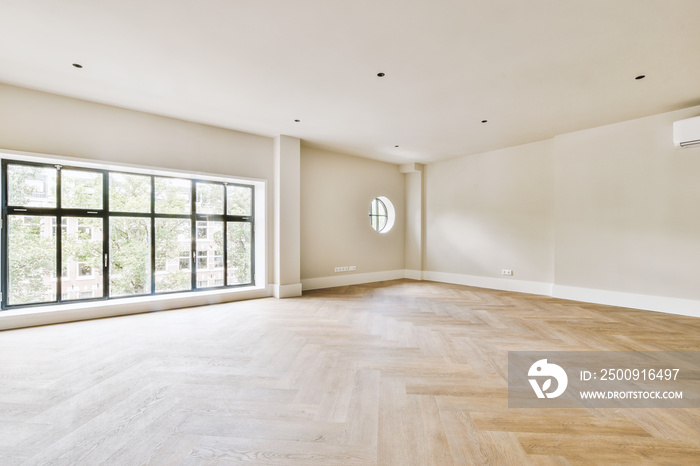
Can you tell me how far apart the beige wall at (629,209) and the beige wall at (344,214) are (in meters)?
3.65

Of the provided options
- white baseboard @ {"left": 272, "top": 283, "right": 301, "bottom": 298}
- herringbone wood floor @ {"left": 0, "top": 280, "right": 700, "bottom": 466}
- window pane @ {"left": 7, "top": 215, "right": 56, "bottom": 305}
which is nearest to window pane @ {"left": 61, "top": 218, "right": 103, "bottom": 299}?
window pane @ {"left": 7, "top": 215, "right": 56, "bottom": 305}

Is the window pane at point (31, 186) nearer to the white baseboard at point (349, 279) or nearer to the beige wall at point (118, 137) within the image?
the beige wall at point (118, 137)

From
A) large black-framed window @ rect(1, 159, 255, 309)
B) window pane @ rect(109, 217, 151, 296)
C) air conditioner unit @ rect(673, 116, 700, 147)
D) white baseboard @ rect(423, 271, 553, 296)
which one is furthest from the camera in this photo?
white baseboard @ rect(423, 271, 553, 296)

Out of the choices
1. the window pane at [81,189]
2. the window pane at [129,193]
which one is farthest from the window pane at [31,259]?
the window pane at [129,193]

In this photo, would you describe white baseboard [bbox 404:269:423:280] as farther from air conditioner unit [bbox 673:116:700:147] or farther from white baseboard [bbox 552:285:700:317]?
air conditioner unit [bbox 673:116:700:147]

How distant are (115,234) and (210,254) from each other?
1362 millimetres

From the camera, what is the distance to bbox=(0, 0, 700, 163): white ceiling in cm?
241

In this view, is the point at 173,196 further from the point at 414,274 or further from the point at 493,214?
the point at 493,214

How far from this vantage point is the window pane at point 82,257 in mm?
4105

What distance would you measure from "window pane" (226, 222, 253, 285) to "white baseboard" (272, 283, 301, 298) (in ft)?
1.79

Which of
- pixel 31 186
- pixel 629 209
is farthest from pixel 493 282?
pixel 31 186

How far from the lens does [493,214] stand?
6.56 metres

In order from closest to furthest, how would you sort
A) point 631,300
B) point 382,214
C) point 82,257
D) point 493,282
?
point 82,257 < point 631,300 < point 493,282 < point 382,214

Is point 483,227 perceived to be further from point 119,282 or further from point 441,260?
point 119,282
